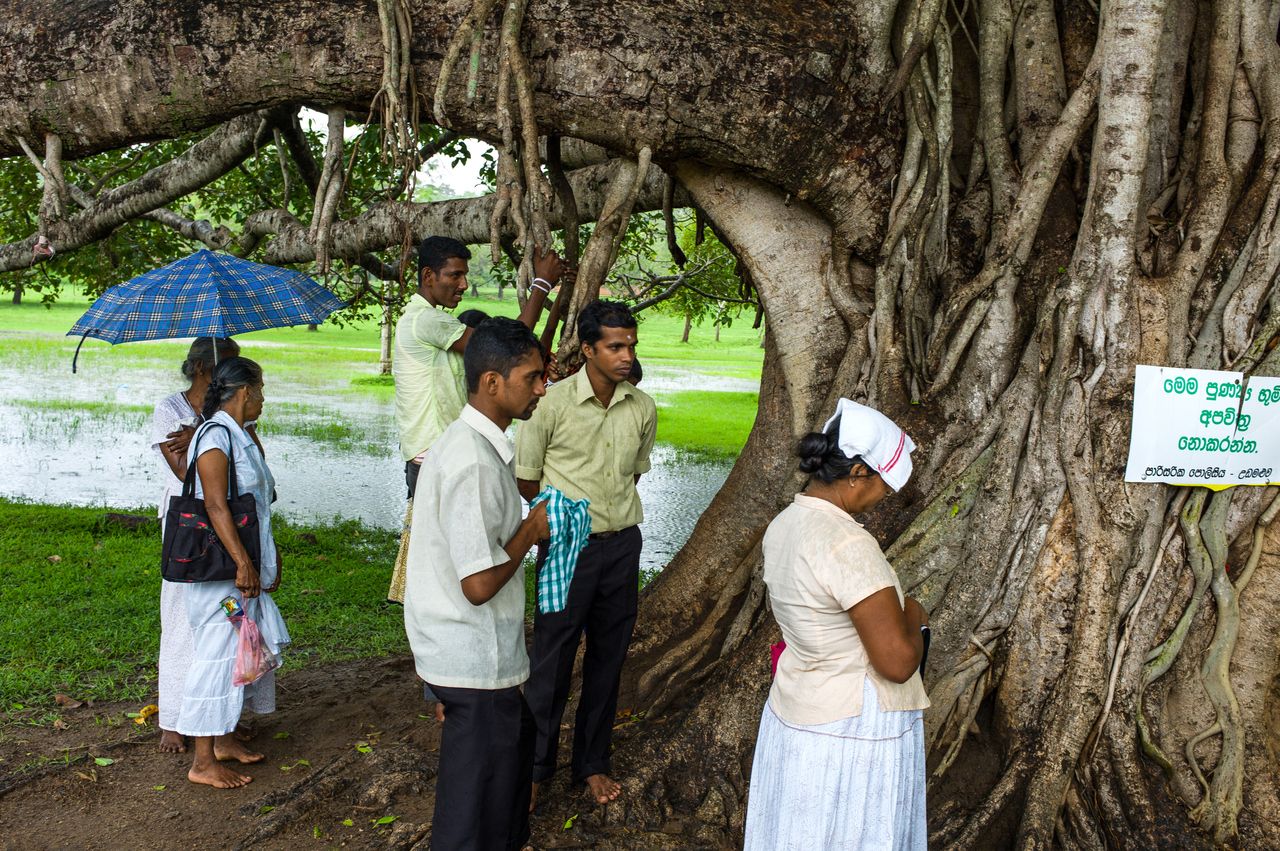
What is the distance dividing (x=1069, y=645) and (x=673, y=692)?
1681mm

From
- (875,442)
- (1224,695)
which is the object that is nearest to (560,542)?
(875,442)

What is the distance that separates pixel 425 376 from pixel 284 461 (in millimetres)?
10235

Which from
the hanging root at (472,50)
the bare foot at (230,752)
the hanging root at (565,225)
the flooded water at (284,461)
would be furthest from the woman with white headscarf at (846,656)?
the flooded water at (284,461)

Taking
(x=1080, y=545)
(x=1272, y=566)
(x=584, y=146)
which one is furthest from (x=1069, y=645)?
(x=584, y=146)

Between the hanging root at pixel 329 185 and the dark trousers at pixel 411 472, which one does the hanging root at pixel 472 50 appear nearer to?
the hanging root at pixel 329 185

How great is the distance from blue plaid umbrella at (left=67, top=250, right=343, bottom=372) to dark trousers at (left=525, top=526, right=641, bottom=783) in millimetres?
2073

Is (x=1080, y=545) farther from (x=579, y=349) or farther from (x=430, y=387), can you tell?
(x=430, y=387)

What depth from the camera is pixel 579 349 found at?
4.81 meters

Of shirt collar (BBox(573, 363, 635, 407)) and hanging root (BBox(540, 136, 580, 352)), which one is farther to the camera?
hanging root (BBox(540, 136, 580, 352))

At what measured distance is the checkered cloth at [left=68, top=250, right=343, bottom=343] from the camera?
16.6 ft

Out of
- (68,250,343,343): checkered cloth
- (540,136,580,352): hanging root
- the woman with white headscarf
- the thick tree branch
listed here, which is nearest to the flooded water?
the thick tree branch

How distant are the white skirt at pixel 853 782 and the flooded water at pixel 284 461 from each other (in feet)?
20.8

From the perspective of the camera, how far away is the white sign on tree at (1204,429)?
3906 millimetres

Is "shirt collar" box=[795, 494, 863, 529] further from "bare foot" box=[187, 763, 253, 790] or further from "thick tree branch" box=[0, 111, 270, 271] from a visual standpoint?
"thick tree branch" box=[0, 111, 270, 271]
